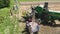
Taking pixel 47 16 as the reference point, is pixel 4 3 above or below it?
above

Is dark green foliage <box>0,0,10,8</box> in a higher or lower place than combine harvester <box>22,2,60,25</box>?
higher

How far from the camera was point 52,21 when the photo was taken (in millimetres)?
18672

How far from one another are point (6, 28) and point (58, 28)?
11.6 metres

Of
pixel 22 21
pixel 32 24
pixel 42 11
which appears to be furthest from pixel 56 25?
pixel 32 24

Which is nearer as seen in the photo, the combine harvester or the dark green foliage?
the dark green foliage

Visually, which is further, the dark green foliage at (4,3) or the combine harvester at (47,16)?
the combine harvester at (47,16)

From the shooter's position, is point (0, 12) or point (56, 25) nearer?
point (0, 12)

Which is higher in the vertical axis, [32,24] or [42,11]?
[32,24]

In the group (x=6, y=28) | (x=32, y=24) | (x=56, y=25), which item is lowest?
(x=56, y=25)

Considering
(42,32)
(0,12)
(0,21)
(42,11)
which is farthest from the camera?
(42,11)

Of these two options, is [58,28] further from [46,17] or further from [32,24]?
[32,24]

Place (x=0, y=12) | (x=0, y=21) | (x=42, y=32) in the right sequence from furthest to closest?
1. (x=42, y=32)
2. (x=0, y=12)
3. (x=0, y=21)

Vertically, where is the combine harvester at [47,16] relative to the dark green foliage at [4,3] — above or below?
below

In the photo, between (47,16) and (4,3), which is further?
(47,16)
